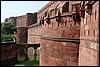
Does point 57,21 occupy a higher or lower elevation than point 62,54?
higher

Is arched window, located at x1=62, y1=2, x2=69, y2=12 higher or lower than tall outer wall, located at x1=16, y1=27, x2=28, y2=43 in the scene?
higher

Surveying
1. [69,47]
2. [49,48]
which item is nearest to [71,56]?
[69,47]

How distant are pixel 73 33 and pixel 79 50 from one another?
0.45 metres

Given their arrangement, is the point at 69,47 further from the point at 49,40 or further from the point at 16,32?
the point at 16,32

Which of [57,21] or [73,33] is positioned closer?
[73,33]

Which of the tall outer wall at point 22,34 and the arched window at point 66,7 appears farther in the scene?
the tall outer wall at point 22,34

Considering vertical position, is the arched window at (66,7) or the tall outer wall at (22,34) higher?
the arched window at (66,7)

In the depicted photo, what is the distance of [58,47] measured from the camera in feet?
20.4

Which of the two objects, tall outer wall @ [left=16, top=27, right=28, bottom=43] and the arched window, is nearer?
the arched window

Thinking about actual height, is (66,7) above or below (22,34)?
above

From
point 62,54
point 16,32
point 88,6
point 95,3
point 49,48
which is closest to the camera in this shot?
point 95,3

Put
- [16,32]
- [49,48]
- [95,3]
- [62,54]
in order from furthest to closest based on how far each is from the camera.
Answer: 1. [16,32]
2. [49,48]
3. [62,54]
4. [95,3]

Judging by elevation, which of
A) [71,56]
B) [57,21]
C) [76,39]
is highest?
[57,21]

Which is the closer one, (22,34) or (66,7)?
(66,7)
